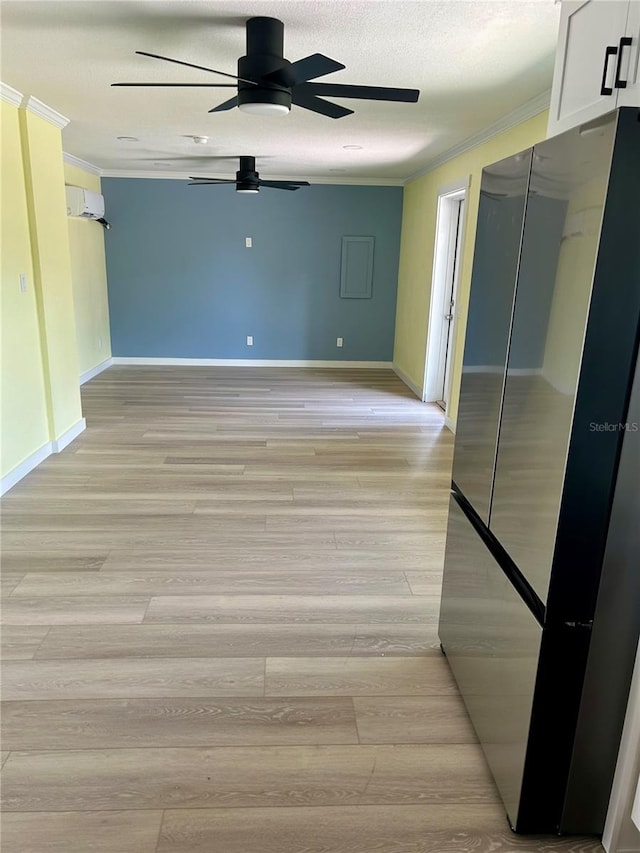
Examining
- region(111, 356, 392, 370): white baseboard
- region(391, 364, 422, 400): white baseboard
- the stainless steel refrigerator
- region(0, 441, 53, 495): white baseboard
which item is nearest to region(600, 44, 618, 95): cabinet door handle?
the stainless steel refrigerator

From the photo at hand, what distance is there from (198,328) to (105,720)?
21.6ft

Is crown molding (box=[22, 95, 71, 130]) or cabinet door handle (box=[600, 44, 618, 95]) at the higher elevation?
crown molding (box=[22, 95, 71, 130])

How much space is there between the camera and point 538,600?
1449 millimetres

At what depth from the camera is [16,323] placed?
381 centimetres

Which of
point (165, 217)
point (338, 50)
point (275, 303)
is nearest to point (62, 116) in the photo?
point (338, 50)

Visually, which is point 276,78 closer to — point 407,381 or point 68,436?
point 68,436


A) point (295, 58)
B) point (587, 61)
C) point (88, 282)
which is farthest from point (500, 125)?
point (88, 282)

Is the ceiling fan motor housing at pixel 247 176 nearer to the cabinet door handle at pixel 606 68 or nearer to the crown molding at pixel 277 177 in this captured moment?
the crown molding at pixel 277 177

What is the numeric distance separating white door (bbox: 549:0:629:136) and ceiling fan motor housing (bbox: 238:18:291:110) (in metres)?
1.16

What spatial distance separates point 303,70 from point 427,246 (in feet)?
13.8

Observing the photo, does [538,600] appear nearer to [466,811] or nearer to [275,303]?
[466,811]

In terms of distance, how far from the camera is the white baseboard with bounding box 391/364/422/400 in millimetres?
6645

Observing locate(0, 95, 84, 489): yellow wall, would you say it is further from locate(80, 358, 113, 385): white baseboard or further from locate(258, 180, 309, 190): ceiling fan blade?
locate(80, 358, 113, 385): white baseboard

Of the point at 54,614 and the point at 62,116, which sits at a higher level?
the point at 62,116
